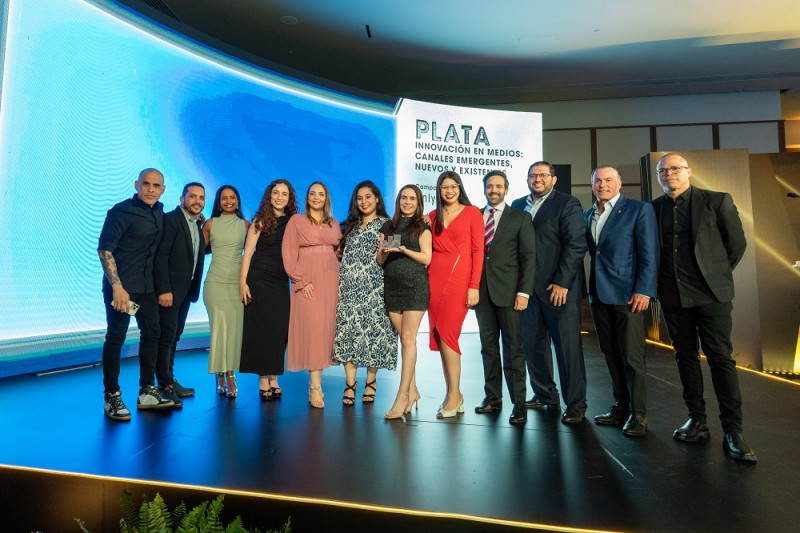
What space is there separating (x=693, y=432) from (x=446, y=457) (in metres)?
1.25

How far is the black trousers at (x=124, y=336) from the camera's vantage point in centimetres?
266

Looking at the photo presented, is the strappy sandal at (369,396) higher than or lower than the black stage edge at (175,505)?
higher

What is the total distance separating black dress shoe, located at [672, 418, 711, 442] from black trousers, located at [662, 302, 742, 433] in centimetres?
3

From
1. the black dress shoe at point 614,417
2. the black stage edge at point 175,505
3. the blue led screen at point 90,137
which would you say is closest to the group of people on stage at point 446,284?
the black dress shoe at point 614,417

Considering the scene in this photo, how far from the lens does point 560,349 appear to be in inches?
106

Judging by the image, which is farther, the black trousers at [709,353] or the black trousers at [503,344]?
the black trousers at [503,344]

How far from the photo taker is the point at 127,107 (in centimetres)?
452

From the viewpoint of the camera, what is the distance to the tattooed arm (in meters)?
2.60

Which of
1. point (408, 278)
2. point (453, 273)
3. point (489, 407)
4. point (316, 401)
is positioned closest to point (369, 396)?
point (316, 401)

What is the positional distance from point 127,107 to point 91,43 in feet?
1.90

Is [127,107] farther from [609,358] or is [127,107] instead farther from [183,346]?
[609,358]

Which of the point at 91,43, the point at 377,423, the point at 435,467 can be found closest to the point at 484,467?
the point at 435,467

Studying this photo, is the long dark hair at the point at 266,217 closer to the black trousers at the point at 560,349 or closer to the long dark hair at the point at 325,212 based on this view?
the long dark hair at the point at 325,212

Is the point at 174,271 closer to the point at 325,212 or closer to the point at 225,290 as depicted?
the point at 225,290
